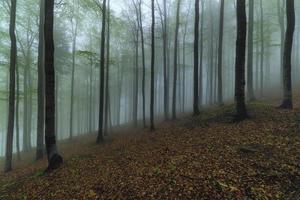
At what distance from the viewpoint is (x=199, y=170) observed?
20.1ft

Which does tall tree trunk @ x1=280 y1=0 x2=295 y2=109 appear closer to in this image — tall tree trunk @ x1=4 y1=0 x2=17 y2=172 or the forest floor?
the forest floor

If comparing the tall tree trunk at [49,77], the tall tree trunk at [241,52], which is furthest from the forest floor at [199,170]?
the tall tree trunk at [49,77]

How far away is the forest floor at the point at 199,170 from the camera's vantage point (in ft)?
17.2

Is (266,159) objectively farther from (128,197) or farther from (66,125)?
(66,125)

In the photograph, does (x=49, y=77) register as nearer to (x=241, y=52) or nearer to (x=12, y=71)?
(x=12, y=71)

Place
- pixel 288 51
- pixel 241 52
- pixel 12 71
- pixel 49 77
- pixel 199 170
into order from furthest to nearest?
1. pixel 12 71
2. pixel 288 51
3. pixel 241 52
4. pixel 49 77
5. pixel 199 170

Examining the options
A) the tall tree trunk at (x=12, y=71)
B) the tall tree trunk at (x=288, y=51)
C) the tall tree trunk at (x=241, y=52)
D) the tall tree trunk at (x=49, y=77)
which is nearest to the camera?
the tall tree trunk at (x=49, y=77)

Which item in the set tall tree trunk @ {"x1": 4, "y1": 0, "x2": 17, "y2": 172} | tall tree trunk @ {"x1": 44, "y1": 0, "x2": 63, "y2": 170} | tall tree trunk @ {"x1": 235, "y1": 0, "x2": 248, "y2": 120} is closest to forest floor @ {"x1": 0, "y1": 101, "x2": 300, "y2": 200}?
tall tree trunk @ {"x1": 235, "y1": 0, "x2": 248, "y2": 120}

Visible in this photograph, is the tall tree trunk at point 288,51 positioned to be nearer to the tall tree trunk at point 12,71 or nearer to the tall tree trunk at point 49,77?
the tall tree trunk at point 49,77

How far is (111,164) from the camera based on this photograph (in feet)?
27.2

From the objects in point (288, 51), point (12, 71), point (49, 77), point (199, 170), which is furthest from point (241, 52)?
point (12, 71)

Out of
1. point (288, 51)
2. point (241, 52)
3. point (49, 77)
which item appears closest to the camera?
point (49, 77)

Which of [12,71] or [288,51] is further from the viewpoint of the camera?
[12,71]

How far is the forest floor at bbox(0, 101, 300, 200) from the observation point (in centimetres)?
524
